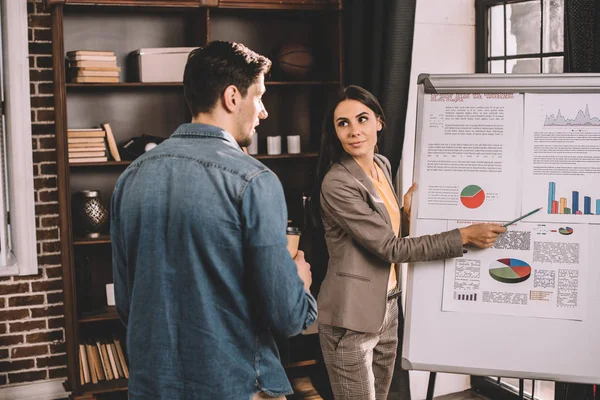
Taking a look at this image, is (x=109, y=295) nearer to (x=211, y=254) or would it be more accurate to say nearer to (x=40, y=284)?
(x=40, y=284)

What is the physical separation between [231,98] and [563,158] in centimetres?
122

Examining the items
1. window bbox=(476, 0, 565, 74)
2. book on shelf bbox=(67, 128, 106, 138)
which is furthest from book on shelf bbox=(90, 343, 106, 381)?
window bbox=(476, 0, 565, 74)

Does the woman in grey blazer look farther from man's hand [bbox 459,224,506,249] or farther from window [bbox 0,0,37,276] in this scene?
window [bbox 0,0,37,276]

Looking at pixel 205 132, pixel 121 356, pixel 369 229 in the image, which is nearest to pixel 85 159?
pixel 121 356

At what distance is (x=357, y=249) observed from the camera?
2.49 m

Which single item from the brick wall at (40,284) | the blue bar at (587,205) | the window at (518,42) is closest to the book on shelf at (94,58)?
the brick wall at (40,284)

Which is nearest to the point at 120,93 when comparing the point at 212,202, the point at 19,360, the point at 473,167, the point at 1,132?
the point at 1,132

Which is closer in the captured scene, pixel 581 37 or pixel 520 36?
pixel 581 37

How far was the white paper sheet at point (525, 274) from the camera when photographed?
7.30ft

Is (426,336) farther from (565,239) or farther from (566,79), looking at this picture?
(566,79)

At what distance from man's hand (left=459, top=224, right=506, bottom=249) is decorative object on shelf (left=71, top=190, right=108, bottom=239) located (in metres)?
2.07

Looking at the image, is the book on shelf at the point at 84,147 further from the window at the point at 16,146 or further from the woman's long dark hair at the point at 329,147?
the woman's long dark hair at the point at 329,147

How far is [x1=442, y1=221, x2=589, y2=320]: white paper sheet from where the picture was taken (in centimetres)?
223

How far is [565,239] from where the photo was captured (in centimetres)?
224
